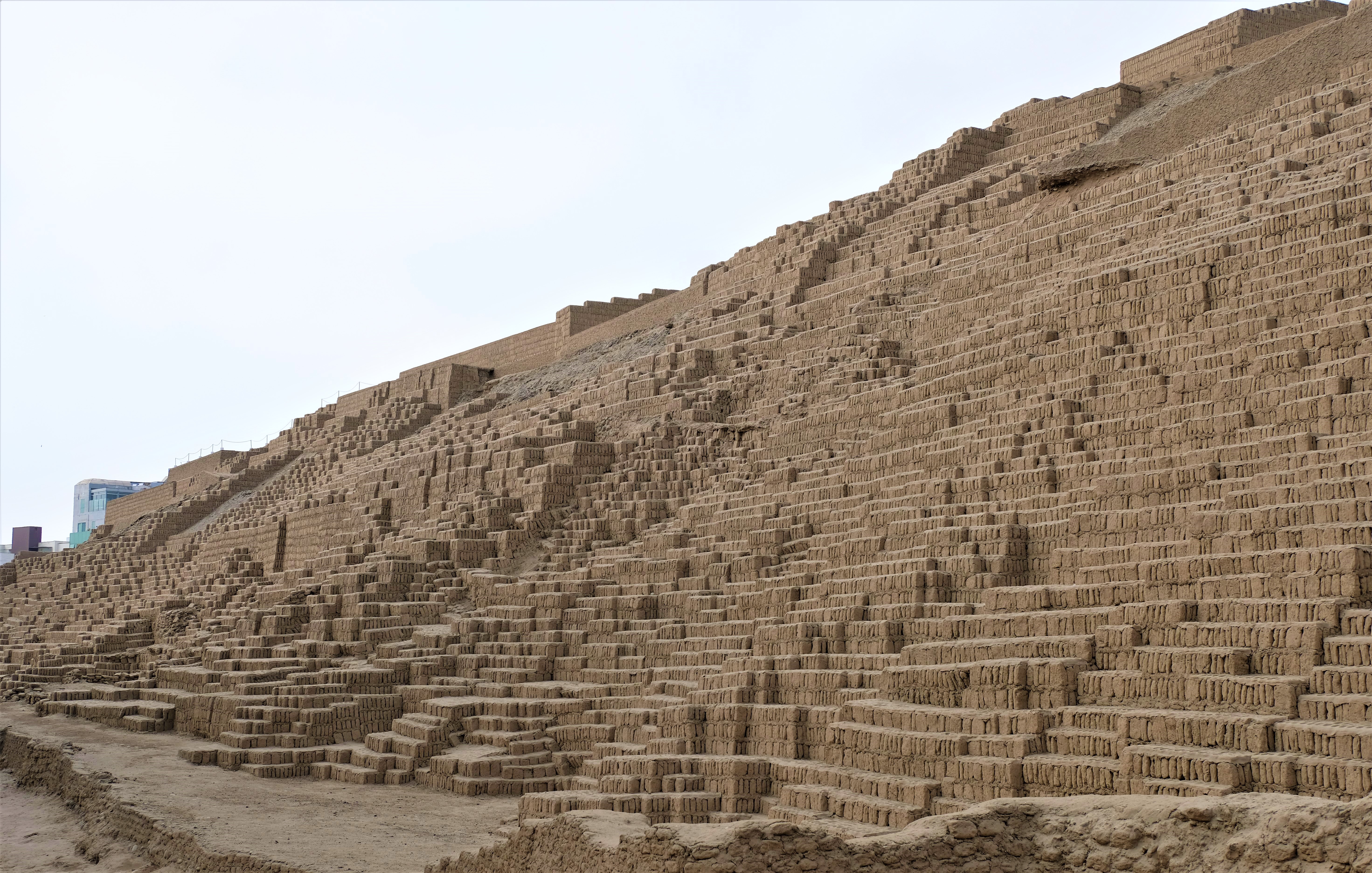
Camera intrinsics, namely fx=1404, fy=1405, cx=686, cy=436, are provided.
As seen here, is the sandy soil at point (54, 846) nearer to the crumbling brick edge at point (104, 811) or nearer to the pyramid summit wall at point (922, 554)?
the crumbling brick edge at point (104, 811)

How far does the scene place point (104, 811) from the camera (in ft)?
41.4

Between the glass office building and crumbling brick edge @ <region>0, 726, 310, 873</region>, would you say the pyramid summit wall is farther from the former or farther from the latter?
the glass office building

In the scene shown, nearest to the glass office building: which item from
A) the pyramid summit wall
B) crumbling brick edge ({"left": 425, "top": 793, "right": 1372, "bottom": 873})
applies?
the pyramid summit wall

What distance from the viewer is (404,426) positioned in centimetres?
3189

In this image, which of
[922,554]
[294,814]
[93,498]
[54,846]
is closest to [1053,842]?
[922,554]

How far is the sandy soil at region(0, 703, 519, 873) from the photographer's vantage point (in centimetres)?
1066

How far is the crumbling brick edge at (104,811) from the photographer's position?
10359 mm

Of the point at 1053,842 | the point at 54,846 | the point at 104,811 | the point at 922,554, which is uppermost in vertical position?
the point at 922,554

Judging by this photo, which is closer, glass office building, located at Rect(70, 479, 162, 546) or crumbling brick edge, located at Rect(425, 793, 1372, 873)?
crumbling brick edge, located at Rect(425, 793, 1372, 873)

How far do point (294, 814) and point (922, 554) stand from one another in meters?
5.99

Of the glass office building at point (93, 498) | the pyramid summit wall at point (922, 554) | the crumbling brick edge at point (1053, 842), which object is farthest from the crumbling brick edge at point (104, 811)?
the glass office building at point (93, 498)

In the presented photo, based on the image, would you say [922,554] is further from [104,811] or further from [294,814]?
[104,811]

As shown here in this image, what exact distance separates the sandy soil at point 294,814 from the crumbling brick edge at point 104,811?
10 centimetres

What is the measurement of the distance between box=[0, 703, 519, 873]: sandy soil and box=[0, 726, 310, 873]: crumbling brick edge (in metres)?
0.10
